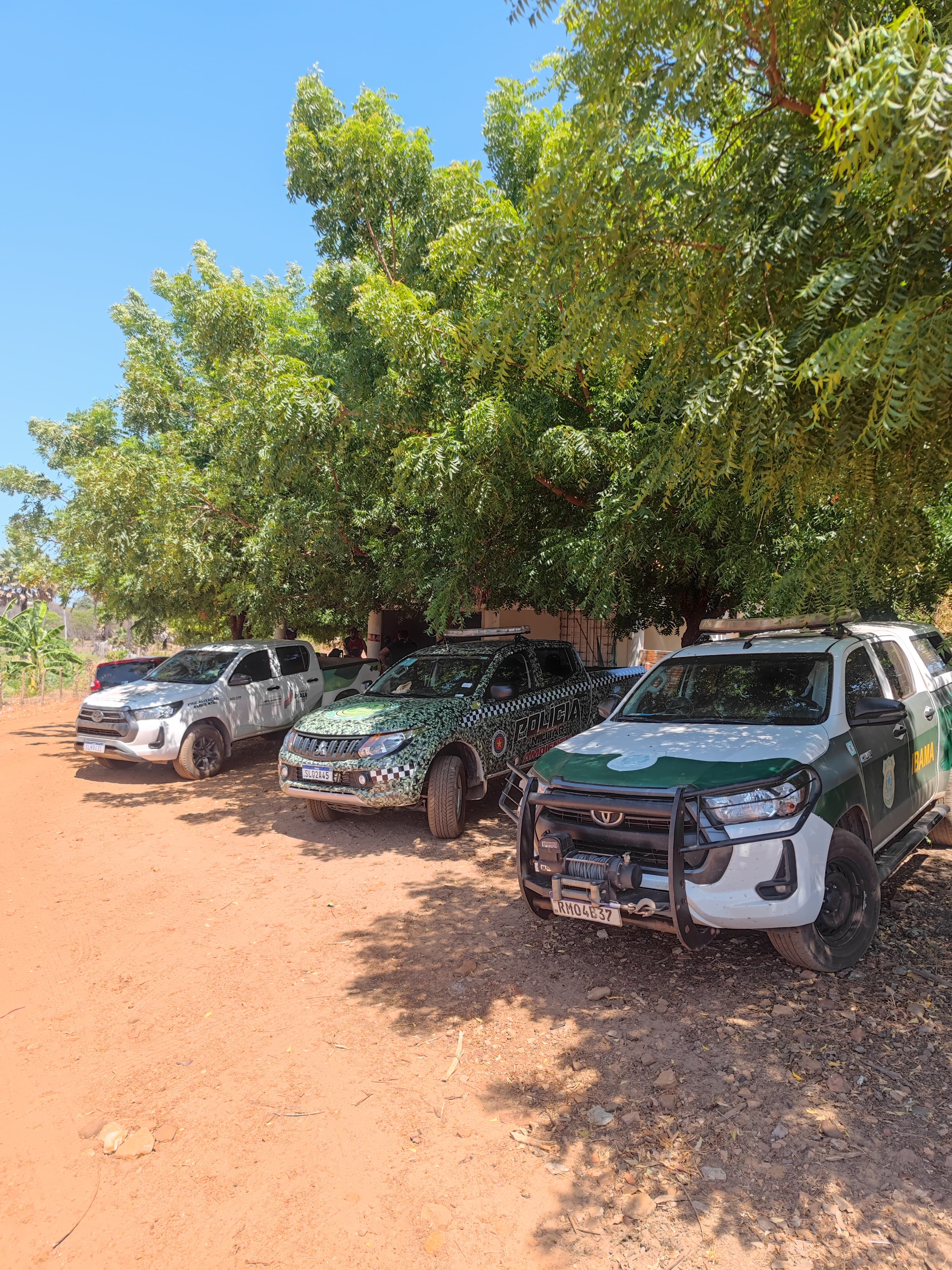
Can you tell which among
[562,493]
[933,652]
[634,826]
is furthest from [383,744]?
[933,652]

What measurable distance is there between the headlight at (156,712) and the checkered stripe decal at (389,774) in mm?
4452

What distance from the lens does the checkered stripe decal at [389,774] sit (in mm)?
6812

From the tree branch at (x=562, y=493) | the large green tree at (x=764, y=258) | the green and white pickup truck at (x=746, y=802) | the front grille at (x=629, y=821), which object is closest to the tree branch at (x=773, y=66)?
the large green tree at (x=764, y=258)

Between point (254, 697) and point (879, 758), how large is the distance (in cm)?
859

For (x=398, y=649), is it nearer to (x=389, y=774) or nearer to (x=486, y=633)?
(x=486, y=633)

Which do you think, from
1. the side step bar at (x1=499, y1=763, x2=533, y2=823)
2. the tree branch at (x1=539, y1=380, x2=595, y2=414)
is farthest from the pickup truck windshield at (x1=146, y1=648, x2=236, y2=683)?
the tree branch at (x1=539, y1=380, x2=595, y2=414)

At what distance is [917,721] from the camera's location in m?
5.57

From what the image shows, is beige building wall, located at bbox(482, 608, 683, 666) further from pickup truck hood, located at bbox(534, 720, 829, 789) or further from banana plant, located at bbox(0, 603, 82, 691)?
banana plant, located at bbox(0, 603, 82, 691)

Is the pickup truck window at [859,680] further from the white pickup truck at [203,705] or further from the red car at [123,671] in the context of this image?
the red car at [123,671]

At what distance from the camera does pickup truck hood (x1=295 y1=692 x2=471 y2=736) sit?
23.4 ft

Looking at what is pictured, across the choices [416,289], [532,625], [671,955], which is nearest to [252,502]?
[416,289]

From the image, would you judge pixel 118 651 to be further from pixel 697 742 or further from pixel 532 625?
pixel 697 742

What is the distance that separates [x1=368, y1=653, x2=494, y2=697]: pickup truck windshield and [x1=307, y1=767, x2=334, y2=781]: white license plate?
130 centimetres

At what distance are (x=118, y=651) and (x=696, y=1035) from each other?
1243 inches
